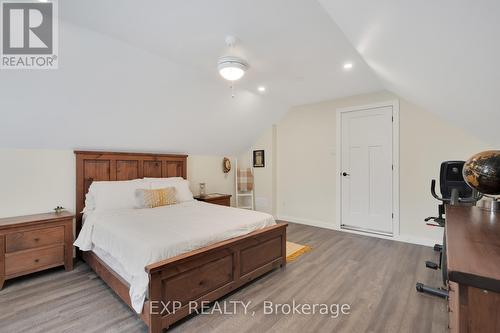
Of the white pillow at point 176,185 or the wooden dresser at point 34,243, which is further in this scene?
the white pillow at point 176,185

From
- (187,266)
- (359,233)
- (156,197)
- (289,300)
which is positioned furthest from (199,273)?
(359,233)

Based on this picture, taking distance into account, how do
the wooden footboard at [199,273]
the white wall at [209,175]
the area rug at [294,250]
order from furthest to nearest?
the white wall at [209,175] < the area rug at [294,250] < the wooden footboard at [199,273]

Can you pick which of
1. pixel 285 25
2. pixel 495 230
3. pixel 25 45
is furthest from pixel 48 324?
pixel 285 25

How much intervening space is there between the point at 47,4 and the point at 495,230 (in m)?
3.16

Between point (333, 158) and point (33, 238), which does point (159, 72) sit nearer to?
point (33, 238)

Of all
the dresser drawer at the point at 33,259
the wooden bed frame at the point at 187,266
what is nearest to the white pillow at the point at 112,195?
the wooden bed frame at the point at 187,266

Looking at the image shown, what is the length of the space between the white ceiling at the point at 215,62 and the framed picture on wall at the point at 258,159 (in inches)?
Answer: 63.8

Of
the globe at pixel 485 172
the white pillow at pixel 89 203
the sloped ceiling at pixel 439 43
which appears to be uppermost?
the sloped ceiling at pixel 439 43

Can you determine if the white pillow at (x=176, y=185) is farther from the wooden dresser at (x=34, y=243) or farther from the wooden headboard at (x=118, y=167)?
the wooden dresser at (x=34, y=243)

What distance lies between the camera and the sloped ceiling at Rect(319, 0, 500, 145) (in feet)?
3.23

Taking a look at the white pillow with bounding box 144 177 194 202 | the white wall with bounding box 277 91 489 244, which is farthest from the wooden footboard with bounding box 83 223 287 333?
the white wall with bounding box 277 91 489 244

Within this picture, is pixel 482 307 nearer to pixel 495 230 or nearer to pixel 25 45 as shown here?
pixel 495 230

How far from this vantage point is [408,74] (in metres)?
2.13

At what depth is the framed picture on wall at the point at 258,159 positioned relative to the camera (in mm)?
5172
